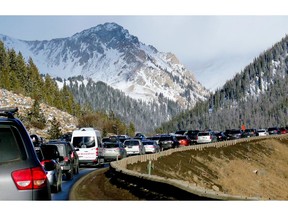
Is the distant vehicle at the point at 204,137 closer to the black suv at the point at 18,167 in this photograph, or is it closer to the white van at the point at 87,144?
the white van at the point at 87,144

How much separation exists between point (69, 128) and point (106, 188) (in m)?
125

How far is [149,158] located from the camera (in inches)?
1647

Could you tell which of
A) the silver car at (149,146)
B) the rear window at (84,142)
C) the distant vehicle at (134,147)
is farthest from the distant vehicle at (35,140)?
the silver car at (149,146)

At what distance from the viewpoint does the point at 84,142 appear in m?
36.3

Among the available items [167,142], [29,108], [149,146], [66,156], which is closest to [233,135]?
[167,142]

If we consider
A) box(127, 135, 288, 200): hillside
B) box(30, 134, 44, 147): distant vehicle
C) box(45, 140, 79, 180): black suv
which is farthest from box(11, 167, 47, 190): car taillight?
box(127, 135, 288, 200): hillside

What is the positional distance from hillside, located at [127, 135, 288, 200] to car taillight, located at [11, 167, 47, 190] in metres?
26.5

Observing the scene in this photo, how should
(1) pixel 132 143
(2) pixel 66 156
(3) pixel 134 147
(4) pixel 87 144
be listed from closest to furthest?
(2) pixel 66 156 < (4) pixel 87 144 < (3) pixel 134 147 < (1) pixel 132 143

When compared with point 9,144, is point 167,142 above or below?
above

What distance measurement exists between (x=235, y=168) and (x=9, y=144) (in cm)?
5852

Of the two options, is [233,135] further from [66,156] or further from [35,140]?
[35,140]

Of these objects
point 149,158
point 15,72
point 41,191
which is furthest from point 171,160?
point 15,72
